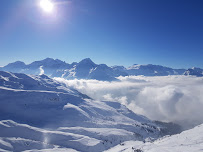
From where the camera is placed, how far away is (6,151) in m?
198

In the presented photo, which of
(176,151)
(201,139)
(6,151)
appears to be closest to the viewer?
(176,151)

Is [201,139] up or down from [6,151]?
up

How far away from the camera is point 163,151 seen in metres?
75.2

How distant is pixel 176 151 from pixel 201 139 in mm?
20968

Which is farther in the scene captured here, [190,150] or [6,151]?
[6,151]

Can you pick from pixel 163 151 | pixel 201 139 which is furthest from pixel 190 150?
pixel 201 139

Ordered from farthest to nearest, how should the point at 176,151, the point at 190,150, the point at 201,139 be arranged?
1. the point at 201,139
2. the point at 176,151
3. the point at 190,150

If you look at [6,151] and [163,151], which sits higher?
[163,151]

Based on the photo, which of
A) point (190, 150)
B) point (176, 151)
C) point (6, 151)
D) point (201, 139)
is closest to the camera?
point (190, 150)

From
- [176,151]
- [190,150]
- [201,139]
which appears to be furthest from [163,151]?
[201,139]

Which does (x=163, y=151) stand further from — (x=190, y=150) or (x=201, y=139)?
(x=201, y=139)

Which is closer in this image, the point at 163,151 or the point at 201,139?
the point at 163,151

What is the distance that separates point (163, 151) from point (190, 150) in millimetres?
12557

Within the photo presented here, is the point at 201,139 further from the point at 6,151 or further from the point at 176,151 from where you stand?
the point at 6,151
